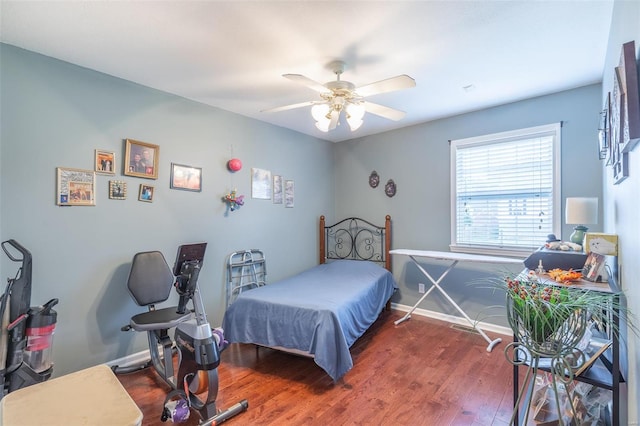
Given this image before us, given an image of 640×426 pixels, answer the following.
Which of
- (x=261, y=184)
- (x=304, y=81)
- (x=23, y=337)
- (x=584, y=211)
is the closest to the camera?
(x=23, y=337)

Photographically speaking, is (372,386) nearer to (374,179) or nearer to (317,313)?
(317,313)

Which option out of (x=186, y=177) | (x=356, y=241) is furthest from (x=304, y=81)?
(x=356, y=241)

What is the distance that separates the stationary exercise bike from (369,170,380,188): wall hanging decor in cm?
243

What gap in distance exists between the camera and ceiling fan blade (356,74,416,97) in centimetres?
187

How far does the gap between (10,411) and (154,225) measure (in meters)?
1.89

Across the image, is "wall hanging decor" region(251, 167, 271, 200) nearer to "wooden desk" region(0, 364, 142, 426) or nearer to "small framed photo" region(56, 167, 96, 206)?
"small framed photo" region(56, 167, 96, 206)

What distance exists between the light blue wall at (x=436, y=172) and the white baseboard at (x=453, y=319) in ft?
0.19

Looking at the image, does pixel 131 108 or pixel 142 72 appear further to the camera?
pixel 131 108

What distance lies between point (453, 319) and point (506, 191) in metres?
1.60

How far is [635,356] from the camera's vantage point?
1115 mm

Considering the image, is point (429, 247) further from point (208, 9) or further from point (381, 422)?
point (208, 9)

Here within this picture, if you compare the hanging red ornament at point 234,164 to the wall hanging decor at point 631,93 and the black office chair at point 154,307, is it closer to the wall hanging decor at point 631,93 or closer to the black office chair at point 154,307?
the black office chair at point 154,307

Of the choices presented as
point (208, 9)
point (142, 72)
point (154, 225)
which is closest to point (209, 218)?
point (154, 225)

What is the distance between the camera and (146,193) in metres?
2.68
